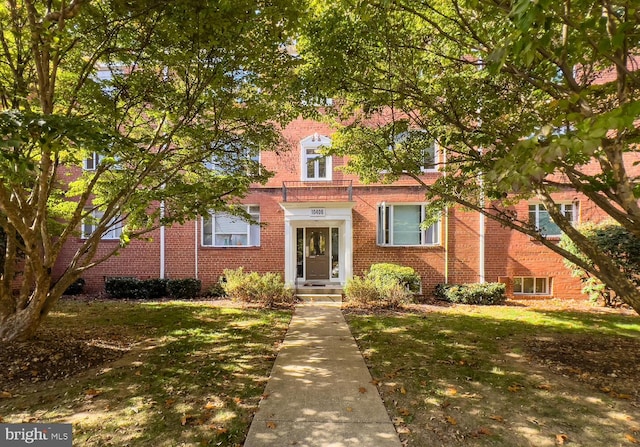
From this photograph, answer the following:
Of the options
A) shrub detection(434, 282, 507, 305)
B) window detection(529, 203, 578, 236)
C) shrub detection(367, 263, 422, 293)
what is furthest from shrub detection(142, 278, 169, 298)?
window detection(529, 203, 578, 236)

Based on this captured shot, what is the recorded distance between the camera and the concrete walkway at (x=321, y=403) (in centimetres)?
312

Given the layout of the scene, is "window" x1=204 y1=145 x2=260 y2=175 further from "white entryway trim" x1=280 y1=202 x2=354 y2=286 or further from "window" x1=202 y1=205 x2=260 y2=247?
"window" x1=202 y1=205 x2=260 y2=247

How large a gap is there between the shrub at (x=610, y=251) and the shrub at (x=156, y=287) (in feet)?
43.3

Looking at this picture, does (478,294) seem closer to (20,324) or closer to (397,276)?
(397,276)

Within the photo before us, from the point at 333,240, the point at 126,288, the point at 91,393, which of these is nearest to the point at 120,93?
the point at 91,393

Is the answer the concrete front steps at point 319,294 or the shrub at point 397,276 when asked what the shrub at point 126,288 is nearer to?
the concrete front steps at point 319,294

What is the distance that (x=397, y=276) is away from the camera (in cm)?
1060

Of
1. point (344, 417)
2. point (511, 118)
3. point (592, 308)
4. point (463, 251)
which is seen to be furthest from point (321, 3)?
point (592, 308)

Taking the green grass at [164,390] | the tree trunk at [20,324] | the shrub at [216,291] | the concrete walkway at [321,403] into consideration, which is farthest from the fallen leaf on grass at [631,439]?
the shrub at [216,291]

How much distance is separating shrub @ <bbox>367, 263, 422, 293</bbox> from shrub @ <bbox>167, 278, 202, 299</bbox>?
6.29m

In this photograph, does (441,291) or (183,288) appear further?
(183,288)

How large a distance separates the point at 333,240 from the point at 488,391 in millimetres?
9048

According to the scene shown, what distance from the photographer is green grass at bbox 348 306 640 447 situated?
322 cm

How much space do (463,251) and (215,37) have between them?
1062 cm
